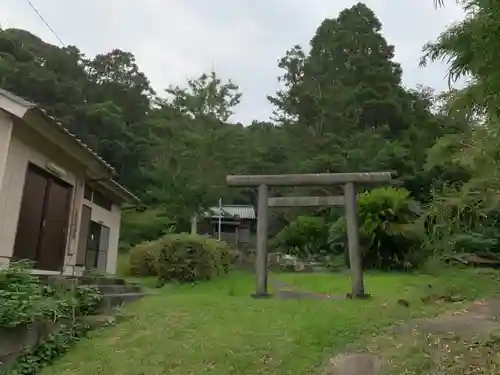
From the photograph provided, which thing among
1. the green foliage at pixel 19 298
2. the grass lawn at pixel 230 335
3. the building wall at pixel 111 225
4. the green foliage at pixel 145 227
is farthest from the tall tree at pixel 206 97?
the green foliage at pixel 19 298

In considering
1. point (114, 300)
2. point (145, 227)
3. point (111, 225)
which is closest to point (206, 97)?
point (145, 227)

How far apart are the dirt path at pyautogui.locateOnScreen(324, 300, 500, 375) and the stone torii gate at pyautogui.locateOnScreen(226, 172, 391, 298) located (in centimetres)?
325

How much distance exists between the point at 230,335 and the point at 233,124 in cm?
2109

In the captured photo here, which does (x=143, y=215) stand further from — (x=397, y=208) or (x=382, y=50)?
(x=382, y=50)

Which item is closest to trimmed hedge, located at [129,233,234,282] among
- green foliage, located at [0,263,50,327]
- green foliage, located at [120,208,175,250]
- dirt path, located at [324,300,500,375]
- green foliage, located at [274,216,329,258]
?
green foliage, located at [274,216,329,258]

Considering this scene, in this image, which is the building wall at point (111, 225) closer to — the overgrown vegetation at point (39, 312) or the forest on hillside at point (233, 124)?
the forest on hillside at point (233, 124)

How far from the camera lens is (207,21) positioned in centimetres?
977

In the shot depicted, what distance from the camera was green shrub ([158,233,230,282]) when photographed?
12.5m

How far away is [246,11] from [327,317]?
6.37 metres

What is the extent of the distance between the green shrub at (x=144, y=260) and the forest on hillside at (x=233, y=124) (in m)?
5.88

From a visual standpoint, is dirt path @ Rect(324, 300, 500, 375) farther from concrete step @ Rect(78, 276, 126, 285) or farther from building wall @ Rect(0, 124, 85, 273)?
building wall @ Rect(0, 124, 85, 273)

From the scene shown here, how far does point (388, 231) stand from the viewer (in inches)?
545

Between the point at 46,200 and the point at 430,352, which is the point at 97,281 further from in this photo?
the point at 430,352

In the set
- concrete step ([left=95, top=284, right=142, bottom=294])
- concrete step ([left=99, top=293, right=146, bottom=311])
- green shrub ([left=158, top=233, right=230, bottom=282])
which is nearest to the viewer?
concrete step ([left=99, top=293, right=146, bottom=311])
